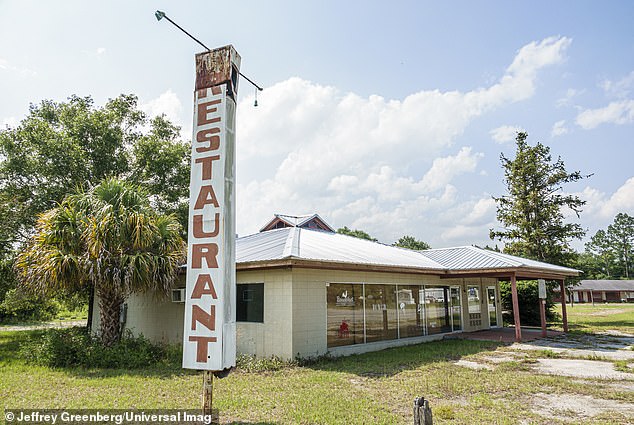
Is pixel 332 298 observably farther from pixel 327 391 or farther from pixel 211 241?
pixel 211 241

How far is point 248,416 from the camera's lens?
5.73 m

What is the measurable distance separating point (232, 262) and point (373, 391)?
3.49 metres

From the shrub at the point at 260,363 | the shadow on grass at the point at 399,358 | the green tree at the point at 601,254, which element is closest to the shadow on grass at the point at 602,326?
the shadow on grass at the point at 399,358

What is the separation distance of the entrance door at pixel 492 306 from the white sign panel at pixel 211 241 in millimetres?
15381

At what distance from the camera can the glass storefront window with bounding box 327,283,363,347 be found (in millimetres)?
10805

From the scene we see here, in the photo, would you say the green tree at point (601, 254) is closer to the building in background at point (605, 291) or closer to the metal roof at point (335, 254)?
the building in background at point (605, 291)

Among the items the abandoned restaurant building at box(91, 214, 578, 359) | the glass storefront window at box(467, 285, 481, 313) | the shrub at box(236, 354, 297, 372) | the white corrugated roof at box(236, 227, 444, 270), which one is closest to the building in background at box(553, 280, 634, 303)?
the glass storefront window at box(467, 285, 481, 313)

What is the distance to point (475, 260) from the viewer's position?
15125mm

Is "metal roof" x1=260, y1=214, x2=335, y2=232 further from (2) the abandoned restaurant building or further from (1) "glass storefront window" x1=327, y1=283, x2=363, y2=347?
(1) "glass storefront window" x1=327, y1=283, x2=363, y2=347

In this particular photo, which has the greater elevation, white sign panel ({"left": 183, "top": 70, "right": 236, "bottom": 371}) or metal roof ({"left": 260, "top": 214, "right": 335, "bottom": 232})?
metal roof ({"left": 260, "top": 214, "right": 335, "bottom": 232})

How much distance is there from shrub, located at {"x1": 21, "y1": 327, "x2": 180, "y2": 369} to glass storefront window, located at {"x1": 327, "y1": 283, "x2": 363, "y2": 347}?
3979mm

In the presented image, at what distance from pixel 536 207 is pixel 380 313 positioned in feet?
57.2

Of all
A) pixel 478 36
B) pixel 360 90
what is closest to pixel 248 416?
pixel 360 90

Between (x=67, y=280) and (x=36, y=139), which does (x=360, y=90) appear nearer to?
(x=67, y=280)
